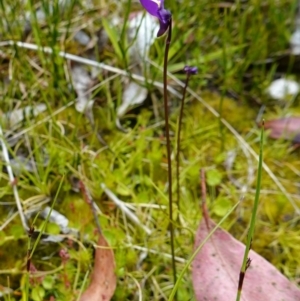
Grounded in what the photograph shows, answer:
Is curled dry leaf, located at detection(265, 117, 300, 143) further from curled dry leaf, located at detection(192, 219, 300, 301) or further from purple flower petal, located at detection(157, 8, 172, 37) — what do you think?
purple flower petal, located at detection(157, 8, 172, 37)

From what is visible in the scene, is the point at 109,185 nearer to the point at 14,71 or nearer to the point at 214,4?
the point at 14,71

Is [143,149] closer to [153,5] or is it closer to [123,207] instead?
[123,207]

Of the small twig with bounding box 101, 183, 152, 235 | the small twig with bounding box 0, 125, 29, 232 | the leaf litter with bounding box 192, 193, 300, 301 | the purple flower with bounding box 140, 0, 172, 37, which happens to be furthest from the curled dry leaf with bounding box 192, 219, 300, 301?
the purple flower with bounding box 140, 0, 172, 37

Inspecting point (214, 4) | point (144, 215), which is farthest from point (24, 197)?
point (214, 4)

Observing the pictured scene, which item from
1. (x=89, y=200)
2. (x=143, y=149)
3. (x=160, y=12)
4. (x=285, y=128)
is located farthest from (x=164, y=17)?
(x=285, y=128)

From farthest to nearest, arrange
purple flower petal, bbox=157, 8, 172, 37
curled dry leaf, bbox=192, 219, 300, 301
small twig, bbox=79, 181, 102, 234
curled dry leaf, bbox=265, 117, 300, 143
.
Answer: curled dry leaf, bbox=265, 117, 300, 143, small twig, bbox=79, 181, 102, 234, curled dry leaf, bbox=192, 219, 300, 301, purple flower petal, bbox=157, 8, 172, 37

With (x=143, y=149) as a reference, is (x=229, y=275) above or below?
below

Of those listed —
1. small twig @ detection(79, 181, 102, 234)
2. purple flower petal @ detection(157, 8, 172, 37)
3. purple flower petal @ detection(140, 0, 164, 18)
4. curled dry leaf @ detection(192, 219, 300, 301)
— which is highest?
purple flower petal @ detection(140, 0, 164, 18)
